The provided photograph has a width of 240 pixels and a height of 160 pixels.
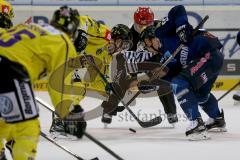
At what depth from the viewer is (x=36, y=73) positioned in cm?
323

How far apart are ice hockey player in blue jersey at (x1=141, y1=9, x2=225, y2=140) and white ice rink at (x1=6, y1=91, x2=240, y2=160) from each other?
0.18 metres

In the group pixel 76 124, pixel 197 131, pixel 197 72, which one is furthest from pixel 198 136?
pixel 76 124

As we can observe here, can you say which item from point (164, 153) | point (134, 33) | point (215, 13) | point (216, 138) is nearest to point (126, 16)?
point (215, 13)

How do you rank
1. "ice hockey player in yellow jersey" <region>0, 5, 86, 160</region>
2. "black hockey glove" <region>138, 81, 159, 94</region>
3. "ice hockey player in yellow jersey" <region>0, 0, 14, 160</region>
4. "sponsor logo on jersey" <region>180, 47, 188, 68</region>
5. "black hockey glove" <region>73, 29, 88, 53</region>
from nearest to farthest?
"ice hockey player in yellow jersey" <region>0, 5, 86, 160</region> → "ice hockey player in yellow jersey" <region>0, 0, 14, 160</region> → "black hockey glove" <region>73, 29, 88, 53</region> → "sponsor logo on jersey" <region>180, 47, 188, 68</region> → "black hockey glove" <region>138, 81, 159, 94</region>

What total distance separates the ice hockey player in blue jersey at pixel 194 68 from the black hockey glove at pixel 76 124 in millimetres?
1801

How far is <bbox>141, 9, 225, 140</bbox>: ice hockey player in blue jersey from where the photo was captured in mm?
4957

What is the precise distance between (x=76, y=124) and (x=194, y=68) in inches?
80.6

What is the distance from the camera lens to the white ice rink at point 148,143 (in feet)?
14.0

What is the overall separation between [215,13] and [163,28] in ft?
9.86

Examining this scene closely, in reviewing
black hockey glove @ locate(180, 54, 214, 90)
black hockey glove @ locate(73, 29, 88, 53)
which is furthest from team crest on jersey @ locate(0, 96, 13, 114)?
black hockey glove @ locate(180, 54, 214, 90)

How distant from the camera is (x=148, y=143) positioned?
191 inches

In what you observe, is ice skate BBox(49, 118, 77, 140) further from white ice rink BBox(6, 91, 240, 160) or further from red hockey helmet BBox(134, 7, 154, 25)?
red hockey helmet BBox(134, 7, 154, 25)

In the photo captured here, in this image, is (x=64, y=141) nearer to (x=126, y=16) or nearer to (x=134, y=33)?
(x=134, y=33)

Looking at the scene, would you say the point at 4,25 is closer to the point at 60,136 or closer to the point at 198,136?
the point at 60,136
